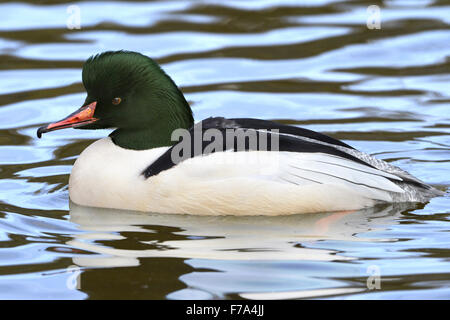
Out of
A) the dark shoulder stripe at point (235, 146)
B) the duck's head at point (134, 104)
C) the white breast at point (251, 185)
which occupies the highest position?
the duck's head at point (134, 104)

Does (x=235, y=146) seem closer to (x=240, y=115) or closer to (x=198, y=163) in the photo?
(x=198, y=163)

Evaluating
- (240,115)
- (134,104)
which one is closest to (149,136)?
(134,104)

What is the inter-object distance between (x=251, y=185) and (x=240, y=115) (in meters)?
3.32

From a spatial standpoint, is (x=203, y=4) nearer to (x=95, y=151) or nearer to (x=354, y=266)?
(x=95, y=151)

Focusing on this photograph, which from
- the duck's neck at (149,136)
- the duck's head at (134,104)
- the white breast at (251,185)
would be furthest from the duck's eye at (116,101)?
the white breast at (251,185)

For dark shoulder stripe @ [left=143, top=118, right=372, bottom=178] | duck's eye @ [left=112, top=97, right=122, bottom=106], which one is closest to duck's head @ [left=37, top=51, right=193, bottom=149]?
duck's eye @ [left=112, top=97, right=122, bottom=106]

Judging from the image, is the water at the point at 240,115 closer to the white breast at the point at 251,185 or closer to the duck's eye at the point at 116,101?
the white breast at the point at 251,185

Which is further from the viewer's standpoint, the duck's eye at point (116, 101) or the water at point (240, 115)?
the duck's eye at point (116, 101)

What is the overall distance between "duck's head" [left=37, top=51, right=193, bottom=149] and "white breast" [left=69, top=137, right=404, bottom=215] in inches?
12.7

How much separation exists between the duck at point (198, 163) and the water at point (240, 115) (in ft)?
0.40

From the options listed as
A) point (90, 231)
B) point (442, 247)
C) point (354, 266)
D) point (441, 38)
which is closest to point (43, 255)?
point (90, 231)

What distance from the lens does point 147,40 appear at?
1377 cm

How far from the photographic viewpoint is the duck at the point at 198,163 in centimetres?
784

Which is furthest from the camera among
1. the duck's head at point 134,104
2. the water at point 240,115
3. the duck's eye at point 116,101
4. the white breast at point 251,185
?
the duck's eye at point 116,101
